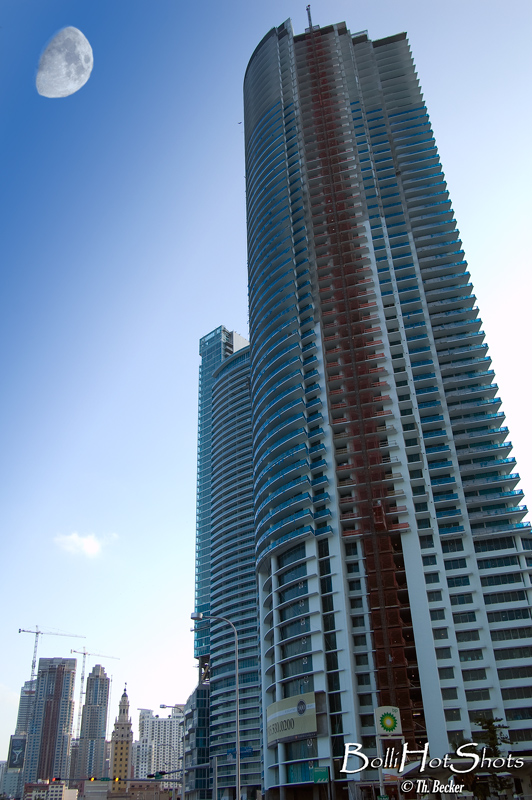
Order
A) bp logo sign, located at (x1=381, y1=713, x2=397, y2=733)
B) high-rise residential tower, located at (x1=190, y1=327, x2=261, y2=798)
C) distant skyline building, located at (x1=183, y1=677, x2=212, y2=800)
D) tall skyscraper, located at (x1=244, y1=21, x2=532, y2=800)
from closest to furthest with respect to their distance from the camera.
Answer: bp logo sign, located at (x1=381, y1=713, x2=397, y2=733)
tall skyscraper, located at (x1=244, y1=21, x2=532, y2=800)
high-rise residential tower, located at (x1=190, y1=327, x2=261, y2=798)
distant skyline building, located at (x1=183, y1=677, x2=212, y2=800)

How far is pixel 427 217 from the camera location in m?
134

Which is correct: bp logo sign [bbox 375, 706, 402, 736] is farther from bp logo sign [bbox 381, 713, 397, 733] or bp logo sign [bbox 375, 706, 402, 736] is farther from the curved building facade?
the curved building facade

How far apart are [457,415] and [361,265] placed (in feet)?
111

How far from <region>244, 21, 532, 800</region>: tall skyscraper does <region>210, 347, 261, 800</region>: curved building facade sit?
173ft

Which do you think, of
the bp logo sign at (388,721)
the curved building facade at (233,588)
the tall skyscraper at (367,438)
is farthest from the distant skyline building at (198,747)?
the bp logo sign at (388,721)

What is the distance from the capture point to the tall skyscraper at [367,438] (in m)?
92.5

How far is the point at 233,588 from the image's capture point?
17362 cm

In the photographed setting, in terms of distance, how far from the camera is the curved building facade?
157m

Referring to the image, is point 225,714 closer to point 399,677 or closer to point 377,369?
point 399,677

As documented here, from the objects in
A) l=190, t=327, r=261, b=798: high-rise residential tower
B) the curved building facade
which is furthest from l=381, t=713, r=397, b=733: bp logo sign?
l=190, t=327, r=261, b=798: high-rise residential tower

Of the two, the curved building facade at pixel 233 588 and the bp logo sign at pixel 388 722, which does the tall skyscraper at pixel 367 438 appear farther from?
the curved building facade at pixel 233 588

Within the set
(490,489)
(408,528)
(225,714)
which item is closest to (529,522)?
(490,489)

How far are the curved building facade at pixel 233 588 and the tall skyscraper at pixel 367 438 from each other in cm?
5288

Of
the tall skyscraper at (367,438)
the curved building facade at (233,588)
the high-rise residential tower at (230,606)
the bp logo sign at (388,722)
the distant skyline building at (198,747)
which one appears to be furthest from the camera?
the distant skyline building at (198,747)
